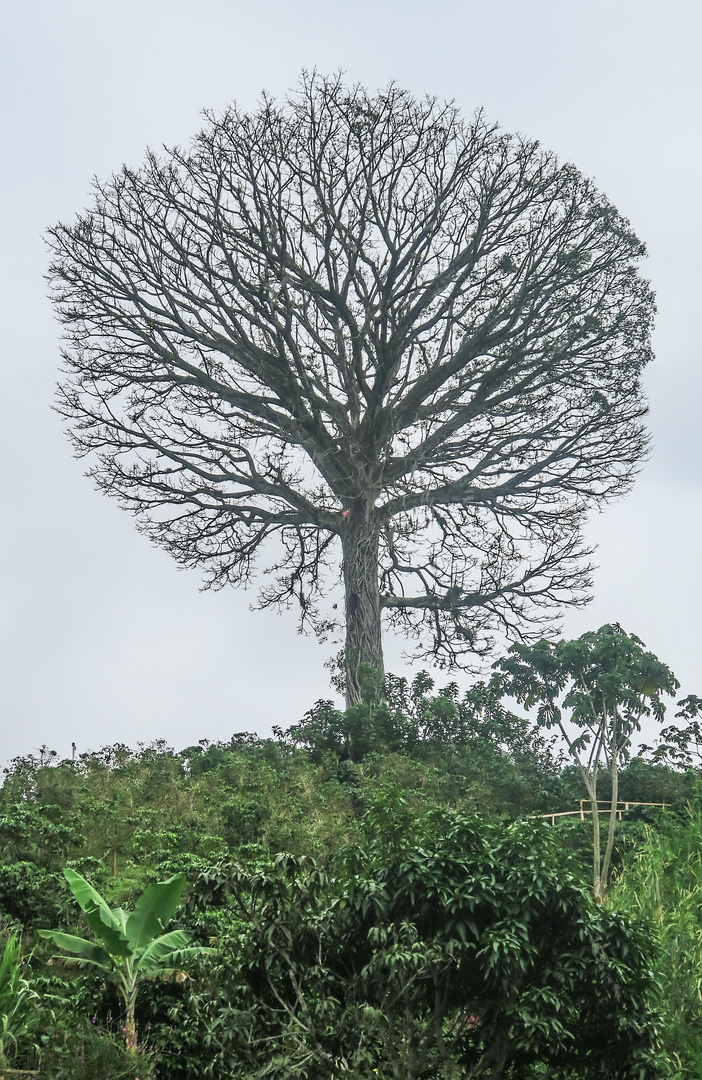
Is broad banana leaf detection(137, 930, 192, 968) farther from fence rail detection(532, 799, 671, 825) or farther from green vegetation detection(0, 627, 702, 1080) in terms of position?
fence rail detection(532, 799, 671, 825)

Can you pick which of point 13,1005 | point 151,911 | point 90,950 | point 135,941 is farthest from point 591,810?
point 13,1005

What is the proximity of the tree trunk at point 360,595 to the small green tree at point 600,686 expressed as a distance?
414cm

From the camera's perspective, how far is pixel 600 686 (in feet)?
52.0

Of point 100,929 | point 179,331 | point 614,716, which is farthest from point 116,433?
point 100,929

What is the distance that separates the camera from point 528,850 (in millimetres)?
7047

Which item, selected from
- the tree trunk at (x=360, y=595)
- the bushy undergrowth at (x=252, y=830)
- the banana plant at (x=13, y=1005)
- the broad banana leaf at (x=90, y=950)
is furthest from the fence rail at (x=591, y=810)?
the banana plant at (x=13, y=1005)

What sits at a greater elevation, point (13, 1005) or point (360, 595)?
point (360, 595)

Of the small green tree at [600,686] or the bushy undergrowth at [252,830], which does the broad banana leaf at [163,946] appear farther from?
the small green tree at [600,686]

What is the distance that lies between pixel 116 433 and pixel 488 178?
9010mm

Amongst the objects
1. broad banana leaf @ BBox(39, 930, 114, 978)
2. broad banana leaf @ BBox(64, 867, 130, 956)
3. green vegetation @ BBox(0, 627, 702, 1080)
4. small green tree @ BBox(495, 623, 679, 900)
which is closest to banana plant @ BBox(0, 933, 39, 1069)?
green vegetation @ BBox(0, 627, 702, 1080)

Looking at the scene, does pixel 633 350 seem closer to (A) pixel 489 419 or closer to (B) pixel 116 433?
(A) pixel 489 419

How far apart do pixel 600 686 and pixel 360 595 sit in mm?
6128

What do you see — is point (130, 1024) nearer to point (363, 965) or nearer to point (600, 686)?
point (363, 965)

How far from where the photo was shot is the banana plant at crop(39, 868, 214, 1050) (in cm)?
805
